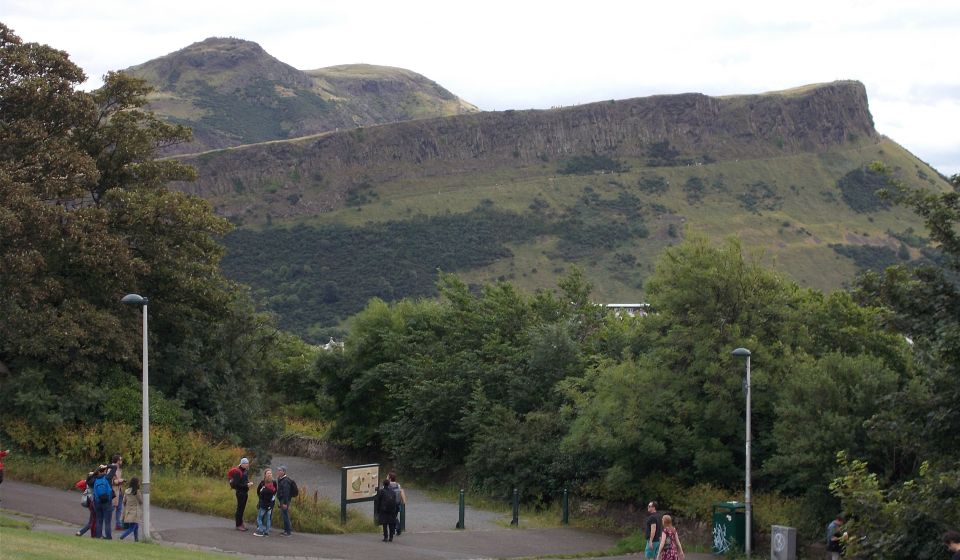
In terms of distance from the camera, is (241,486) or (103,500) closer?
(103,500)

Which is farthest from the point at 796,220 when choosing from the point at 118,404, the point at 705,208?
the point at 118,404

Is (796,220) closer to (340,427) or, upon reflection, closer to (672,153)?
(672,153)

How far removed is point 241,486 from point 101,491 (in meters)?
3.23

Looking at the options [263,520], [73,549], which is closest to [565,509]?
[263,520]

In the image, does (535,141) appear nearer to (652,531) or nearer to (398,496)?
(398,496)

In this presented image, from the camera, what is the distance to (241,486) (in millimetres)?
20781

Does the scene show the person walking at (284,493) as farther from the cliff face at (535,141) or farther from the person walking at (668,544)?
the cliff face at (535,141)

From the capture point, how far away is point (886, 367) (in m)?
25.7

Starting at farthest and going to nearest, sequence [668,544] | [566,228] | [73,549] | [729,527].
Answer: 1. [566,228]
2. [729,527]
3. [668,544]
4. [73,549]

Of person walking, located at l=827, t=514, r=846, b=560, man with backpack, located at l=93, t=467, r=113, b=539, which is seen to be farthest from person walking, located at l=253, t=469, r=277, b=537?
person walking, located at l=827, t=514, r=846, b=560

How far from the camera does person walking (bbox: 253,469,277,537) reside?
20.6 meters

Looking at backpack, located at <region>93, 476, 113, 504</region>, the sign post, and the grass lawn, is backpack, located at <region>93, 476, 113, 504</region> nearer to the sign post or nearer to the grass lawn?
the grass lawn

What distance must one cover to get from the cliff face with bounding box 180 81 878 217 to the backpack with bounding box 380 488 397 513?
113 metres

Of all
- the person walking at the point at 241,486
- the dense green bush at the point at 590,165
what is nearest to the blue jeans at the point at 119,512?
the person walking at the point at 241,486
